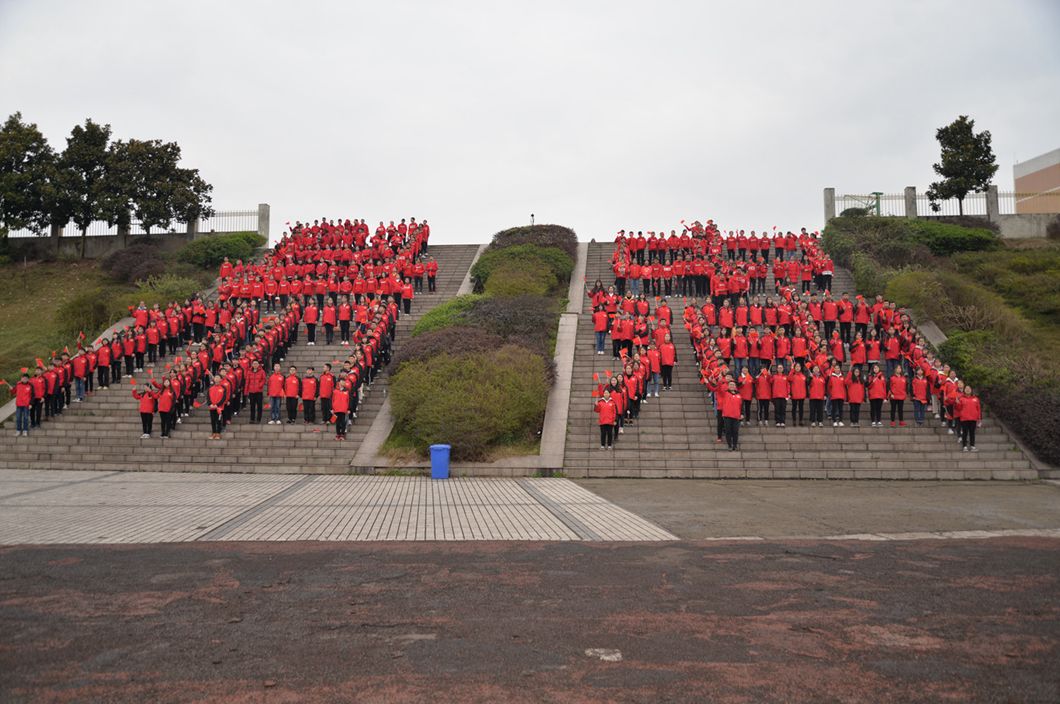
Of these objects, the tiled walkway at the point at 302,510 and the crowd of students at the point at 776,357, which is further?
the crowd of students at the point at 776,357

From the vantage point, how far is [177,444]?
16297 millimetres

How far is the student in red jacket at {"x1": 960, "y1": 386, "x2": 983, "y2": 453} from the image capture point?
14.8 m

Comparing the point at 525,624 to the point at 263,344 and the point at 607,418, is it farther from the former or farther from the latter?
the point at 263,344

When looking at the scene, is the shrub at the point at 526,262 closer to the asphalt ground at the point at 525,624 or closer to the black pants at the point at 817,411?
the black pants at the point at 817,411

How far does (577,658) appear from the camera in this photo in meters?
4.64

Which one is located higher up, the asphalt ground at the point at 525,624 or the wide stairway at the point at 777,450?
the wide stairway at the point at 777,450

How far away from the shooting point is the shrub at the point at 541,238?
1168 inches

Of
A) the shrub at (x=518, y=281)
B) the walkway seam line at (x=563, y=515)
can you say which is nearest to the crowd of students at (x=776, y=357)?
the shrub at (x=518, y=281)

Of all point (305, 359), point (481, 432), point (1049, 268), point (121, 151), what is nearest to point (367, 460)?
point (481, 432)

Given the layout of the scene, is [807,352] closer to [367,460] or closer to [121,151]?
[367,460]

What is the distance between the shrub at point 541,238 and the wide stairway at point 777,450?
43.7ft

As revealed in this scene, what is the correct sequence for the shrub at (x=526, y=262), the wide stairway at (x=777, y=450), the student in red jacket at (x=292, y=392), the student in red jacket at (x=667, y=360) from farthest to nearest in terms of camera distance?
the shrub at (x=526, y=262), the student in red jacket at (x=667, y=360), the student in red jacket at (x=292, y=392), the wide stairway at (x=777, y=450)

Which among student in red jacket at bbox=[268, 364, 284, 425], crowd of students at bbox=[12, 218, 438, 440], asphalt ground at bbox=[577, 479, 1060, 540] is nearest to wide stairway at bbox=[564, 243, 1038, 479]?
asphalt ground at bbox=[577, 479, 1060, 540]

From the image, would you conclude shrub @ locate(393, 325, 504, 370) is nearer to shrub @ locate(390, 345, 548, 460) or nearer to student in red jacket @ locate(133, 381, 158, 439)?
shrub @ locate(390, 345, 548, 460)
